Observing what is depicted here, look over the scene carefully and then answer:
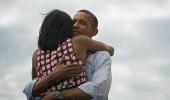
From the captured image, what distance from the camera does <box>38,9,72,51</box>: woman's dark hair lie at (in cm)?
561

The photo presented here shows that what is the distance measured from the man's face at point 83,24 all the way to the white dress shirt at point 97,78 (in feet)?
2.47

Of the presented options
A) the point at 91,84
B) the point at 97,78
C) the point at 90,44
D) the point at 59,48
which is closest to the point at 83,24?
the point at 90,44

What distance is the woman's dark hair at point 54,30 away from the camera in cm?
561

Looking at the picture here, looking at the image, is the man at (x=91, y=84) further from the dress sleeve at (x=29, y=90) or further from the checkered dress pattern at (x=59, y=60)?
the checkered dress pattern at (x=59, y=60)

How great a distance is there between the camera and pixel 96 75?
5.41 m

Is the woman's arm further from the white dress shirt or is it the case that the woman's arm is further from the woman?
the white dress shirt

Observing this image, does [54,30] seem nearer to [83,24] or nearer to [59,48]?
[59,48]

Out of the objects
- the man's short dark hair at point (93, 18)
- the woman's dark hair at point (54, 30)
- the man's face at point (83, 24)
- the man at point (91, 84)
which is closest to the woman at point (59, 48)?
the woman's dark hair at point (54, 30)

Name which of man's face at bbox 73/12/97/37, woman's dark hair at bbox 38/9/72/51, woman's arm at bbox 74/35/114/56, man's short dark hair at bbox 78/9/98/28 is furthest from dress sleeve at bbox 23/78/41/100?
man's short dark hair at bbox 78/9/98/28

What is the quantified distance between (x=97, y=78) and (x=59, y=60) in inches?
23.9

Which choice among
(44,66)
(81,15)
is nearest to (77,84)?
(44,66)

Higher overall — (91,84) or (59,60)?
(59,60)

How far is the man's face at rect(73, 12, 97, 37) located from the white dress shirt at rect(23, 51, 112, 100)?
2.47ft

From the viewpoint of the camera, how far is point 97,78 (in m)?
→ 5.33
